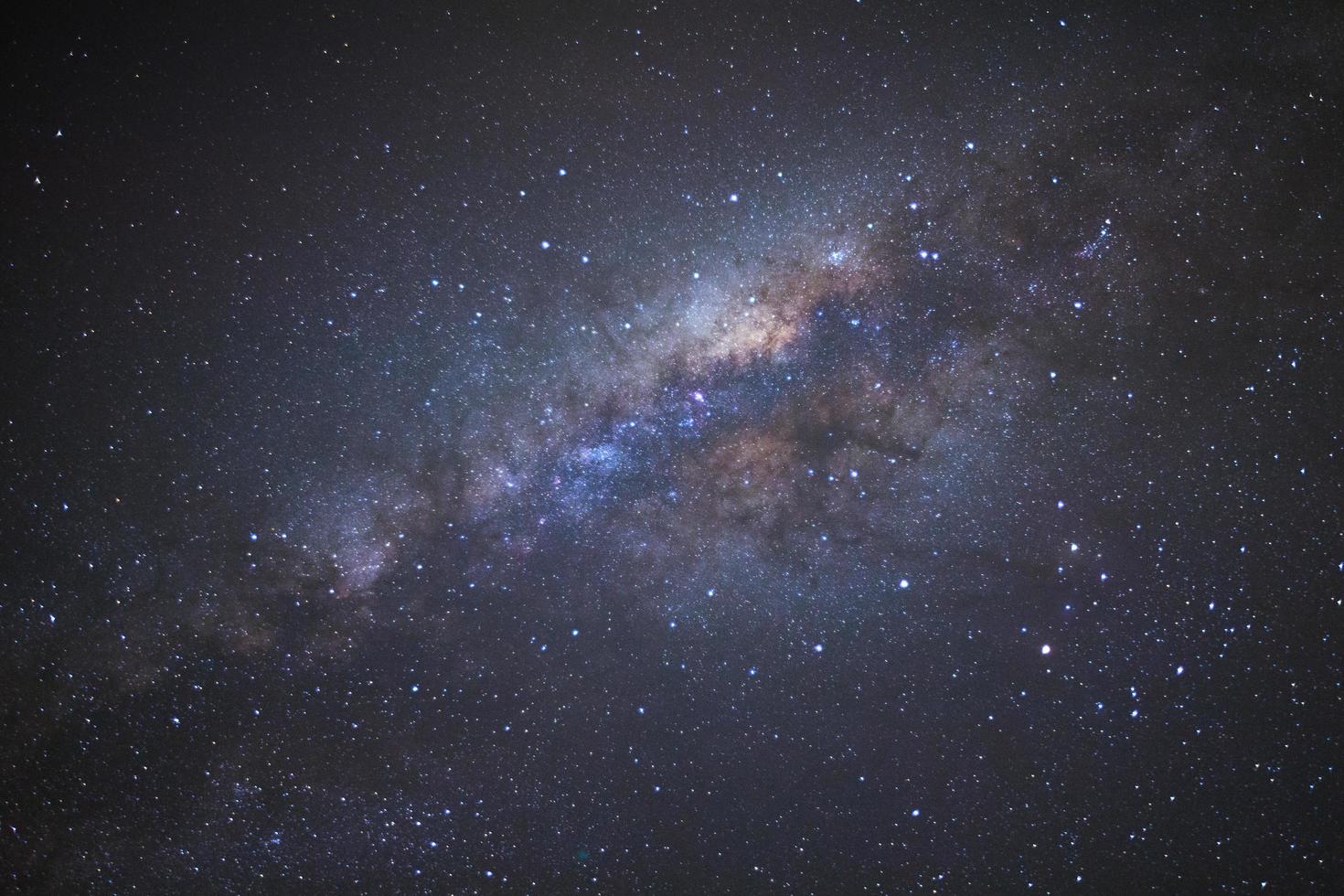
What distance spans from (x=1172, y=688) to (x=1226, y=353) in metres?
1.36

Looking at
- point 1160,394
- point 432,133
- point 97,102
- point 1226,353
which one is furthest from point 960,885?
point 97,102

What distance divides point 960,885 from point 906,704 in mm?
842

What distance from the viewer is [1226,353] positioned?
2.02 meters

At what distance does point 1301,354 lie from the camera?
6.71 feet

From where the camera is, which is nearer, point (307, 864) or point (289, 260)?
point (289, 260)

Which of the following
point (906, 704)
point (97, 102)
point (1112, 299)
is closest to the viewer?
point (97, 102)

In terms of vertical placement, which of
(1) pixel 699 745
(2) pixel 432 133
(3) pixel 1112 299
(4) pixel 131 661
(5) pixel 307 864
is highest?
(2) pixel 432 133

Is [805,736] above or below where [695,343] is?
below

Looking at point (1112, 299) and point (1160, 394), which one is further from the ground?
point (1112, 299)

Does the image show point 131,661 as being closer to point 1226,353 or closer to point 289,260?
point 289,260

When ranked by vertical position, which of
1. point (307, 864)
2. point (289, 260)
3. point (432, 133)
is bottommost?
point (307, 864)

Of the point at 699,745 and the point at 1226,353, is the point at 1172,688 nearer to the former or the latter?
the point at 1226,353

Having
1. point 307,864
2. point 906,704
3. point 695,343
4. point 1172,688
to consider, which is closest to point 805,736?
point 906,704

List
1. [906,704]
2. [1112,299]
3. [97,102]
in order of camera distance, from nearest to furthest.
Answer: [97,102] < [1112,299] < [906,704]
